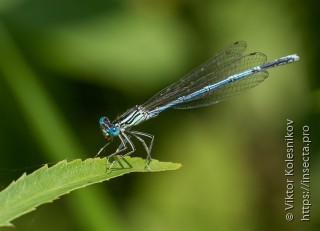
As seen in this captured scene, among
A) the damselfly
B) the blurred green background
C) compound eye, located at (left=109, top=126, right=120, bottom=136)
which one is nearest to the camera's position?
compound eye, located at (left=109, top=126, right=120, bottom=136)

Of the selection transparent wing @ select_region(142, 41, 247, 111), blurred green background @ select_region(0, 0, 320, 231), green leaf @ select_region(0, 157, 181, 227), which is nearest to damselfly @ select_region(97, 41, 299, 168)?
transparent wing @ select_region(142, 41, 247, 111)

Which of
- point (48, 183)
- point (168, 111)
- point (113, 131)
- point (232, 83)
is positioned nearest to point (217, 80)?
point (232, 83)

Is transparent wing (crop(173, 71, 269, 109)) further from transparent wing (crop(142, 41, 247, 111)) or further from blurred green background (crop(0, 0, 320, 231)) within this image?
blurred green background (crop(0, 0, 320, 231))

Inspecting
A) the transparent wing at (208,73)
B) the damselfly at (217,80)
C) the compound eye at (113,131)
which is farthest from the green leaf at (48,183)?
the transparent wing at (208,73)

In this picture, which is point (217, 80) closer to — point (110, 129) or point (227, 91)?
point (227, 91)

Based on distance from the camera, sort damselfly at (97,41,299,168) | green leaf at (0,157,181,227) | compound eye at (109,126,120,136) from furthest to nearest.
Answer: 1. damselfly at (97,41,299,168)
2. compound eye at (109,126,120,136)
3. green leaf at (0,157,181,227)

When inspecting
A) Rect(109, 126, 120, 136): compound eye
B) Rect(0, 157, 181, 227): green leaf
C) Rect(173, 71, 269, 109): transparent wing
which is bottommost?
Rect(0, 157, 181, 227): green leaf

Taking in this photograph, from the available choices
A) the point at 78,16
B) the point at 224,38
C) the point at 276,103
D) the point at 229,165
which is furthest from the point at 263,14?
the point at 78,16

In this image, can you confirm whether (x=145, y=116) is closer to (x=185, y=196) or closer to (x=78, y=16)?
(x=185, y=196)

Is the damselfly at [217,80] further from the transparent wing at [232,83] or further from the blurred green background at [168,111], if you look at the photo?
the blurred green background at [168,111]
